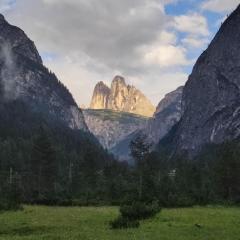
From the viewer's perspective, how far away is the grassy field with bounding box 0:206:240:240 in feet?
103

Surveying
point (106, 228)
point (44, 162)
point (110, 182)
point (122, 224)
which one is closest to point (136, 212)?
point (122, 224)

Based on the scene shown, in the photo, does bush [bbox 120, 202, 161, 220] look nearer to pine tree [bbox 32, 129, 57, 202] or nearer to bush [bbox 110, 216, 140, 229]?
bush [bbox 110, 216, 140, 229]

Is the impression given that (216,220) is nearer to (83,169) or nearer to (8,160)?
(83,169)

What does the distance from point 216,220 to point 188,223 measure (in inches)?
124

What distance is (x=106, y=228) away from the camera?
35.9 meters

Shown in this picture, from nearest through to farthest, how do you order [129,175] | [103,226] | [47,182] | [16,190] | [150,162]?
[103,226], [16,190], [47,182], [129,175], [150,162]

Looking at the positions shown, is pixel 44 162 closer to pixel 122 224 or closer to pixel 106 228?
pixel 122 224

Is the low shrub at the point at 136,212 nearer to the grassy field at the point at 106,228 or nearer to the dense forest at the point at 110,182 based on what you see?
the grassy field at the point at 106,228

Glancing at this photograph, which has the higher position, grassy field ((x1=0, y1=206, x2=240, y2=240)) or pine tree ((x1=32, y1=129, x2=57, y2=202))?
pine tree ((x1=32, y1=129, x2=57, y2=202))

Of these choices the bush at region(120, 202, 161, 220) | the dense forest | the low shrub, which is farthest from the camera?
the dense forest

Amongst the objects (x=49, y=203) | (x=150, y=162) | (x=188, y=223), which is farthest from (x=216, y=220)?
(x=150, y=162)

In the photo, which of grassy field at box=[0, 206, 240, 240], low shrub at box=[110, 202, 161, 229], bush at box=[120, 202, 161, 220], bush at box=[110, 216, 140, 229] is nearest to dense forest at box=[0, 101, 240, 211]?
low shrub at box=[110, 202, 161, 229]

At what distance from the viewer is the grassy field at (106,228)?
31.4m

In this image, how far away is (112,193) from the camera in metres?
91.1
